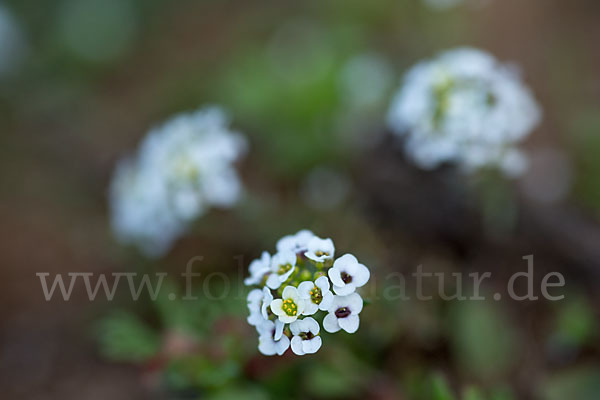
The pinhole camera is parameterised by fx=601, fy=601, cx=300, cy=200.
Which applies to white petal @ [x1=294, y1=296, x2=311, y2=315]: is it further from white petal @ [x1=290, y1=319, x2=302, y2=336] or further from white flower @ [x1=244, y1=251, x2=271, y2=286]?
white flower @ [x1=244, y1=251, x2=271, y2=286]

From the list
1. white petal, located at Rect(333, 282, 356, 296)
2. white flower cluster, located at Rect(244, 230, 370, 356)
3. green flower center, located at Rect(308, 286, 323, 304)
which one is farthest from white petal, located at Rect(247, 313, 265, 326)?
white petal, located at Rect(333, 282, 356, 296)

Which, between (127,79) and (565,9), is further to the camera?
(127,79)

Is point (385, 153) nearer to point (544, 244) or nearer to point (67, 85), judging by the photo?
point (544, 244)

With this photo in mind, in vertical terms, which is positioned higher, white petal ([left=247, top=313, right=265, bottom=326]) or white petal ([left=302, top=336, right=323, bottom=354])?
white petal ([left=247, top=313, right=265, bottom=326])

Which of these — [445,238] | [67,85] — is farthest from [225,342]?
[67,85]

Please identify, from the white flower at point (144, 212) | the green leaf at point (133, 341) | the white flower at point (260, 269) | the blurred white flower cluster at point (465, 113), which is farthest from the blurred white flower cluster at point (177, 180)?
the white flower at point (260, 269)
